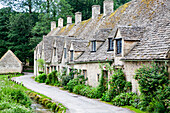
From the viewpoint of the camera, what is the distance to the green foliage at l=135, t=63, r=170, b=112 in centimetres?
1251

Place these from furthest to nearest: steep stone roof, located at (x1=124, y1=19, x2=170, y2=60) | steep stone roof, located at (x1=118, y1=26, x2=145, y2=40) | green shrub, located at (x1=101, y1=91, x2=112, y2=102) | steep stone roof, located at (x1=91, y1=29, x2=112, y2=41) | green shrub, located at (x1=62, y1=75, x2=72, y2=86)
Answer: green shrub, located at (x1=62, y1=75, x2=72, y2=86)
steep stone roof, located at (x1=91, y1=29, x2=112, y2=41)
green shrub, located at (x1=101, y1=91, x2=112, y2=102)
steep stone roof, located at (x1=118, y1=26, x2=145, y2=40)
steep stone roof, located at (x1=124, y1=19, x2=170, y2=60)

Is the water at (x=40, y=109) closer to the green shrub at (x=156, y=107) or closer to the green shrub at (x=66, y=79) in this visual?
the green shrub at (x=156, y=107)

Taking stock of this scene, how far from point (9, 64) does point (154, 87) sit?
4674cm

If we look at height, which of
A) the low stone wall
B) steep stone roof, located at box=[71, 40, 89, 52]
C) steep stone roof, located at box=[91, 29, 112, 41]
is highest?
steep stone roof, located at box=[91, 29, 112, 41]

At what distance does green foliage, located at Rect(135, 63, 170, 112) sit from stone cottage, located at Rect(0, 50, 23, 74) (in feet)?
149

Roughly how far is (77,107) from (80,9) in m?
55.5

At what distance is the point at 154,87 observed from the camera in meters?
→ 13.4

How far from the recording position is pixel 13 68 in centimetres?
5538

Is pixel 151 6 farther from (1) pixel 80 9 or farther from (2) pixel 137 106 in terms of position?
(1) pixel 80 9

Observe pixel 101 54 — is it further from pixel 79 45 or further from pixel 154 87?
pixel 154 87

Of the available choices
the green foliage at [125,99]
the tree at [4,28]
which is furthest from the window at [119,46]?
the tree at [4,28]

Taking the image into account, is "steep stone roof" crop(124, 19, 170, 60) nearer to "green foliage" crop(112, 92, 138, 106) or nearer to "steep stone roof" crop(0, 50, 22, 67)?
"green foliage" crop(112, 92, 138, 106)

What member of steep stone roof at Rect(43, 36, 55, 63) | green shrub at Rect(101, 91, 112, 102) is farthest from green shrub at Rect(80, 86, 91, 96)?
steep stone roof at Rect(43, 36, 55, 63)

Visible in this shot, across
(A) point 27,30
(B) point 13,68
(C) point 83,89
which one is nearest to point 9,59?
(B) point 13,68
